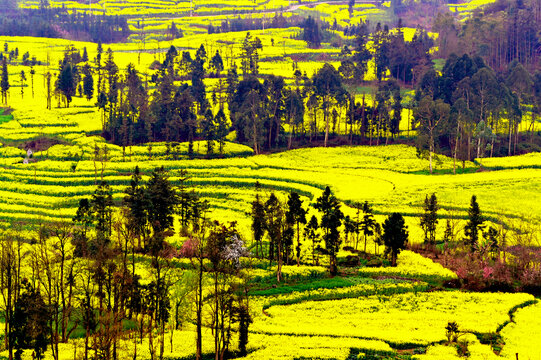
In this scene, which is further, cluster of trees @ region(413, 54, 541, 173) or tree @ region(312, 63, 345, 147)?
tree @ region(312, 63, 345, 147)

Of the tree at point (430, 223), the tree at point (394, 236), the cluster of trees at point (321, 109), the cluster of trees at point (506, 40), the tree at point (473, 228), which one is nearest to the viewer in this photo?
the tree at point (394, 236)

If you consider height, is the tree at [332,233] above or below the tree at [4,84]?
below

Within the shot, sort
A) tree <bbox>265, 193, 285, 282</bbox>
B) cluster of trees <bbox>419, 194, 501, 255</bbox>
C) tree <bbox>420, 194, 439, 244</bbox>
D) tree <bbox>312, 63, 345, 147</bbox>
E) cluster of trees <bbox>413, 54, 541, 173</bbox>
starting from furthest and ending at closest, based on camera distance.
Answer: tree <bbox>312, 63, 345, 147</bbox>
cluster of trees <bbox>413, 54, 541, 173</bbox>
tree <bbox>420, 194, 439, 244</bbox>
cluster of trees <bbox>419, 194, 501, 255</bbox>
tree <bbox>265, 193, 285, 282</bbox>

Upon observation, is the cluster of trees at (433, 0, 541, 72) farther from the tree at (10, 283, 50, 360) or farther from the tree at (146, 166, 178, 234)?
the tree at (10, 283, 50, 360)

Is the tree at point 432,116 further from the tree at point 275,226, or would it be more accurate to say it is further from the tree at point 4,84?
the tree at point 4,84

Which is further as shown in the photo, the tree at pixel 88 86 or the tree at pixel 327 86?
the tree at pixel 88 86

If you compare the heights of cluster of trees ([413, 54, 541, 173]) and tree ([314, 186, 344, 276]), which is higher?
cluster of trees ([413, 54, 541, 173])

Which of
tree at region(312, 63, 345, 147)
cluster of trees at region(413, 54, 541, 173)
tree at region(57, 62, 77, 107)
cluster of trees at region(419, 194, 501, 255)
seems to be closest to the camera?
cluster of trees at region(419, 194, 501, 255)

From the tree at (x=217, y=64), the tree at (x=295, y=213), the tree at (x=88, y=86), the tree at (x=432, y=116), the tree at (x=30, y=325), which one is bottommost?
the tree at (x=30, y=325)

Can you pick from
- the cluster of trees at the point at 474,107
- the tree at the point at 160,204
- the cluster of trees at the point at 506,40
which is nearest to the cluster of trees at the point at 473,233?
the tree at the point at 160,204

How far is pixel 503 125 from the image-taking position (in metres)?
139

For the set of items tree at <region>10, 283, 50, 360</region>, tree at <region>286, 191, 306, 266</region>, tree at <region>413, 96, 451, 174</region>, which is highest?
tree at <region>413, 96, 451, 174</region>

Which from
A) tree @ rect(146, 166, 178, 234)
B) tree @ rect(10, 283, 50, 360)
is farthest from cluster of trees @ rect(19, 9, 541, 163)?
tree @ rect(10, 283, 50, 360)

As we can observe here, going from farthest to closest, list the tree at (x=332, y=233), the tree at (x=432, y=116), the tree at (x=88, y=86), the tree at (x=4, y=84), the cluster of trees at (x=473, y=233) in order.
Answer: the tree at (x=88, y=86), the tree at (x=4, y=84), the tree at (x=432, y=116), the cluster of trees at (x=473, y=233), the tree at (x=332, y=233)
